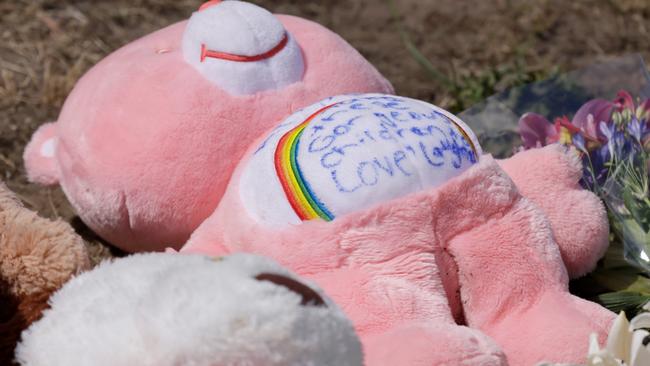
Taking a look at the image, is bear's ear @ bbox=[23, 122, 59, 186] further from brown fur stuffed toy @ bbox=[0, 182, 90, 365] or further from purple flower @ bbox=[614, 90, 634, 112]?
purple flower @ bbox=[614, 90, 634, 112]

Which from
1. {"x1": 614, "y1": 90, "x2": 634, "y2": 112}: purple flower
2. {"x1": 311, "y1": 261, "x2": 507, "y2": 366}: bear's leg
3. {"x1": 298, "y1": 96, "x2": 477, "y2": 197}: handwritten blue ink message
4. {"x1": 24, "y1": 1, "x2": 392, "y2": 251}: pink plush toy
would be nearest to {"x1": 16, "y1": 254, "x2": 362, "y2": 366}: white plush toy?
{"x1": 311, "y1": 261, "x2": 507, "y2": 366}: bear's leg

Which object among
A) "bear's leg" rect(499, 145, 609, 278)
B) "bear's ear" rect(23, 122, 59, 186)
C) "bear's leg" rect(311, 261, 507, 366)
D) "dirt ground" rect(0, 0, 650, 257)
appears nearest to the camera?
"bear's leg" rect(311, 261, 507, 366)

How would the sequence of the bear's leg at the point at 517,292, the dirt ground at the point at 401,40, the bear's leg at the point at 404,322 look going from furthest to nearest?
the dirt ground at the point at 401,40
the bear's leg at the point at 517,292
the bear's leg at the point at 404,322

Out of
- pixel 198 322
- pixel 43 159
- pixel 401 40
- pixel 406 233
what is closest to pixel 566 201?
pixel 406 233

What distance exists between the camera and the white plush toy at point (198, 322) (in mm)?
805

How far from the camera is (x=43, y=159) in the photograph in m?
1.57

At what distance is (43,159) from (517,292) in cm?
87

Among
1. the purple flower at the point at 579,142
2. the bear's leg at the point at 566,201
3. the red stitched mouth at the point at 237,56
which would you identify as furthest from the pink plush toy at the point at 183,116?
the purple flower at the point at 579,142

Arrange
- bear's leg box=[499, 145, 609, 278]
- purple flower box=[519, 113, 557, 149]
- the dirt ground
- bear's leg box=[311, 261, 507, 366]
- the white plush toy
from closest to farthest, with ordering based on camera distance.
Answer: the white plush toy
bear's leg box=[311, 261, 507, 366]
bear's leg box=[499, 145, 609, 278]
purple flower box=[519, 113, 557, 149]
the dirt ground

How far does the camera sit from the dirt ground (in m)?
2.27

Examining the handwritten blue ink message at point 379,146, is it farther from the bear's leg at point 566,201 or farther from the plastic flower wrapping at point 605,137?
the plastic flower wrapping at point 605,137

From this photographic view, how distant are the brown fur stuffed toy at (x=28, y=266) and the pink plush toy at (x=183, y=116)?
221 millimetres

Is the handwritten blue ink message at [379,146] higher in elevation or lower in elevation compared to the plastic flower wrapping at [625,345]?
higher

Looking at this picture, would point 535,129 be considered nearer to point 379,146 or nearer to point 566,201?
point 566,201
